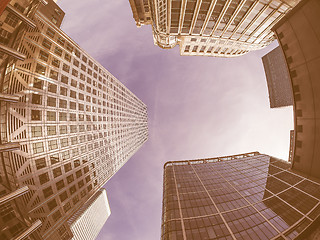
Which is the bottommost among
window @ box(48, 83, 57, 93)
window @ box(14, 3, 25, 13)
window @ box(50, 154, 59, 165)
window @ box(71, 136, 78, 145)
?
window @ box(50, 154, 59, 165)

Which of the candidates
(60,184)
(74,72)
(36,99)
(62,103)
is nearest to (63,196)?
(60,184)

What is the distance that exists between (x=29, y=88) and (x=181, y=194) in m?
46.9

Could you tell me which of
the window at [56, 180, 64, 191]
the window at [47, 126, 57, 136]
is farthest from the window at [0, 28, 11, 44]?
the window at [56, 180, 64, 191]

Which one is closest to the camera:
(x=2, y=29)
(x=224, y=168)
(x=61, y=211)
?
(x=2, y=29)

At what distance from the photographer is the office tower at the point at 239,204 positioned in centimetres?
3034

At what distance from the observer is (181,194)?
43125 mm

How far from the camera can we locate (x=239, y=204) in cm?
3869

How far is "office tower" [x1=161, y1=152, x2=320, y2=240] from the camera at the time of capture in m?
30.3

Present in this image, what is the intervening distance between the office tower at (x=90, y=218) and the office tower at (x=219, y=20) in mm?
153601

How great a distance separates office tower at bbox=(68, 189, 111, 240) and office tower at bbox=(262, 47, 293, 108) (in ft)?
630

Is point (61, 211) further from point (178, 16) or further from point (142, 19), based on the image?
point (142, 19)

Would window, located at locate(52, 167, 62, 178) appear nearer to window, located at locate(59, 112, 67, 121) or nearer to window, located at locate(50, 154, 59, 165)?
window, located at locate(50, 154, 59, 165)

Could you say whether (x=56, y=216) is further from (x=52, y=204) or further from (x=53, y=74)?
(x=53, y=74)

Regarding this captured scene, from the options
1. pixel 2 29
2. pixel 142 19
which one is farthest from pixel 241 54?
pixel 2 29
